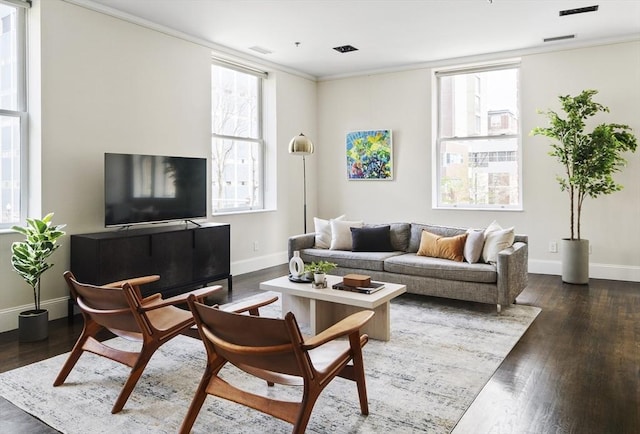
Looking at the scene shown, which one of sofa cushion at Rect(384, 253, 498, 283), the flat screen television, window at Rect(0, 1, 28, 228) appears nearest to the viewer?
window at Rect(0, 1, 28, 228)

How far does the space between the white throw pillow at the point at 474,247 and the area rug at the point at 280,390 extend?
93 centimetres

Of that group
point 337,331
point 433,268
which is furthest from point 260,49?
point 337,331

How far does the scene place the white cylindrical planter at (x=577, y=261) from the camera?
18.1 feet

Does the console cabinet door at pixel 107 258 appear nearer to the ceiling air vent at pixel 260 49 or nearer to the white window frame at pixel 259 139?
the white window frame at pixel 259 139

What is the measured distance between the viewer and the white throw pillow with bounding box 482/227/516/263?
15.0 feet

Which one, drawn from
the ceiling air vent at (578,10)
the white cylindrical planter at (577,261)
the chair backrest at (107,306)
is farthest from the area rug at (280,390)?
the ceiling air vent at (578,10)

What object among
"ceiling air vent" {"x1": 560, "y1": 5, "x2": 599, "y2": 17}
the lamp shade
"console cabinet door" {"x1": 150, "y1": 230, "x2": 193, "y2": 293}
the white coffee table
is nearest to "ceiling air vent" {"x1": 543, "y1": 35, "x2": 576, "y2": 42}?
"ceiling air vent" {"x1": 560, "y1": 5, "x2": 599, "y2": 17}

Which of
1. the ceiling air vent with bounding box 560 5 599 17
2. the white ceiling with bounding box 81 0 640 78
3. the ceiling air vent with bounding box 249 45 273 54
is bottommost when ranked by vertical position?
the ceiling air vent with bounding box 560 5 599 17

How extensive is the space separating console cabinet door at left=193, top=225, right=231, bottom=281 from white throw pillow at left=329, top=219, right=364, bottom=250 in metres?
1.24

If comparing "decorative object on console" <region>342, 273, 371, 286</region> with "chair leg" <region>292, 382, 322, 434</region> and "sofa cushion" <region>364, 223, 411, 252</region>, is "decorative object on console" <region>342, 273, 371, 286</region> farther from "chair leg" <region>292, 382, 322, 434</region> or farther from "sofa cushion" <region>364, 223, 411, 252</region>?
"sofa cushion" <region>364, 223, 411, 252</region>

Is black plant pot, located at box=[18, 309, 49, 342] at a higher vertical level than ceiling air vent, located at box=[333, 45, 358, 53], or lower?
lower

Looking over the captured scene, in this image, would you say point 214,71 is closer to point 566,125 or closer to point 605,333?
point 566,125

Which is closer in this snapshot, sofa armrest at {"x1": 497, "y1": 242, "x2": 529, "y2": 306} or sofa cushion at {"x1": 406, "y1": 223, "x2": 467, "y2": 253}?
sofa armrest at {"x1": 497, "y1": 242, "x2": 529, "y2": 306}

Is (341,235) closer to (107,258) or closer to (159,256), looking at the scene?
(159,256)
